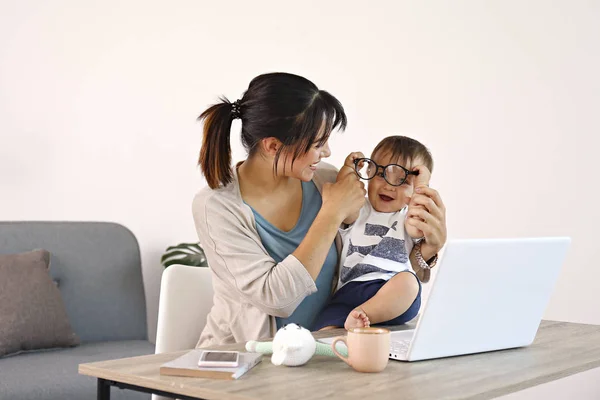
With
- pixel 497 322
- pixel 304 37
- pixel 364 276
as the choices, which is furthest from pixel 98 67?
pixel 497 322

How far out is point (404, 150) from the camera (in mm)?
1937

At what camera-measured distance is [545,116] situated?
3188 millimetres

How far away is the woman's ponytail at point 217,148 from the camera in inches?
67.2

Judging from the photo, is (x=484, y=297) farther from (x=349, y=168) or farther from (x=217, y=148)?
(x=217, y=148)

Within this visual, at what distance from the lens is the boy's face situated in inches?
75.2

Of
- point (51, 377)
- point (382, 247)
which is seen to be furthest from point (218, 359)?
point (51, 377)

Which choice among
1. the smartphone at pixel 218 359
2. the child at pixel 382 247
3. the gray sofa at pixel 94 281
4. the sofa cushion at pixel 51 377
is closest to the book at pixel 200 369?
the smartphone at pixel 218 359

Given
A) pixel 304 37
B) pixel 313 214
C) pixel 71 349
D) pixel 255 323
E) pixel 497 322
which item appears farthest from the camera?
pixel 304 37

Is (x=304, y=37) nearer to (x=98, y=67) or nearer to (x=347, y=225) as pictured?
(x=98, y=67)

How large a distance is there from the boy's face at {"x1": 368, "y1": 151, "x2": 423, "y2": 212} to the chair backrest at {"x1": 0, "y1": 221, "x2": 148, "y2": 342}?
5.13 feet

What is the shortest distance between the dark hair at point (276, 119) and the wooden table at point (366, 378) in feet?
1.61

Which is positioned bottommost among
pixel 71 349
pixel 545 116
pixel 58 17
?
pixel 71 349

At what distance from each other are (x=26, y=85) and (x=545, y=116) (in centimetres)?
215

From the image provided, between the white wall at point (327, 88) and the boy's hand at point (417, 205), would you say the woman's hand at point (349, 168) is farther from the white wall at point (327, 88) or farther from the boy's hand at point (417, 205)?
the white wall at point (327, 88)
